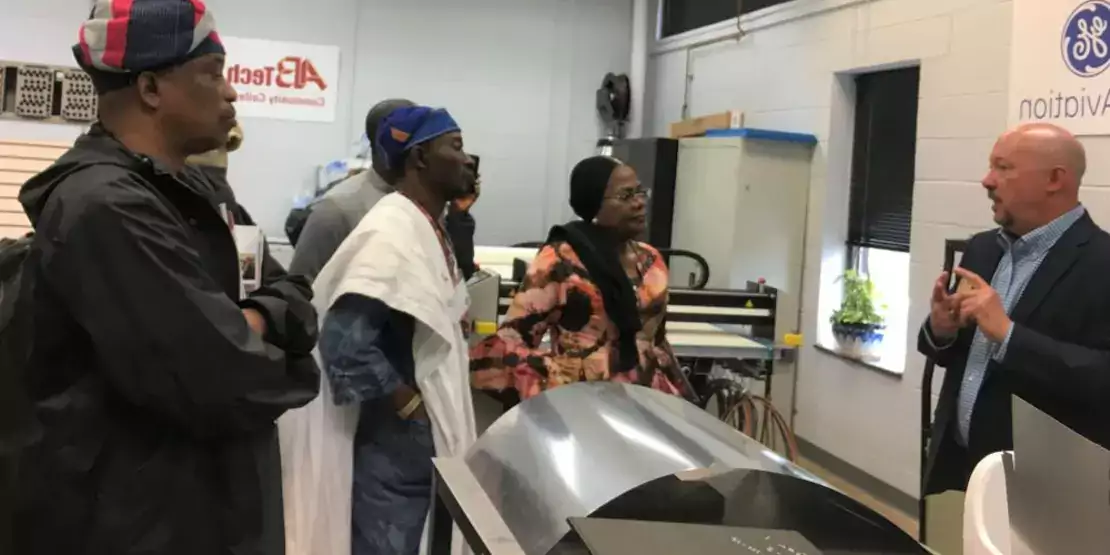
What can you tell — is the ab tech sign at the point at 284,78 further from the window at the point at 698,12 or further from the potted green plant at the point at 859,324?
the potted green plant at the point at 859,324

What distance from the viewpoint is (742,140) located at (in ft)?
15.5

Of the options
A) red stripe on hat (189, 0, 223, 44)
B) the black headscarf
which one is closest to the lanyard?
the black headscarf

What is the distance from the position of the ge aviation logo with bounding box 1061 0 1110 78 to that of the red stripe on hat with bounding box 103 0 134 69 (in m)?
2.66

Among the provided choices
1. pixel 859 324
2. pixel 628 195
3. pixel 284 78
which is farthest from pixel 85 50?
pixel 284 78

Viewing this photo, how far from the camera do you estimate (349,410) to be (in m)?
2.03

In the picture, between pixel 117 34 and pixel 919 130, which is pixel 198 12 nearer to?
pixel 117 34

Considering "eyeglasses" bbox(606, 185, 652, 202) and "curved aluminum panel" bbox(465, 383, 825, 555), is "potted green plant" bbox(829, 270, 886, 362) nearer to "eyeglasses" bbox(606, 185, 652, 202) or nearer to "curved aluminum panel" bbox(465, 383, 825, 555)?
"eyeglasses" bbox(606, 185, 652, 202)

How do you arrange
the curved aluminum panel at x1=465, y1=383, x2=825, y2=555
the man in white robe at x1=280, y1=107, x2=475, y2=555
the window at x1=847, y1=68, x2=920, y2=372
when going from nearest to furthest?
the curved aluminum panel at x1=465, y1=383, x2=825, y2=555 < the man in white robe at x1=280, y1=107, x2=475, y2=555 < the window at x1=847, y1=68, x2=920, y2=372

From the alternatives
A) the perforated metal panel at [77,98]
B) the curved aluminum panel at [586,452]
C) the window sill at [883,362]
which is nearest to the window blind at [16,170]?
the perforated metal panel at [77,98]

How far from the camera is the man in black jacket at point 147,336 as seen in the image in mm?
1212

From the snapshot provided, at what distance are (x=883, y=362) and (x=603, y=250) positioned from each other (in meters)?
2.30

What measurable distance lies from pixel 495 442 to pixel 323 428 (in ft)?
2.04

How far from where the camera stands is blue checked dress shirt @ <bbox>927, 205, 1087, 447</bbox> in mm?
2287

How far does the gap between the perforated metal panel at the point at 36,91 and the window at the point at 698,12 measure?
3778mm
